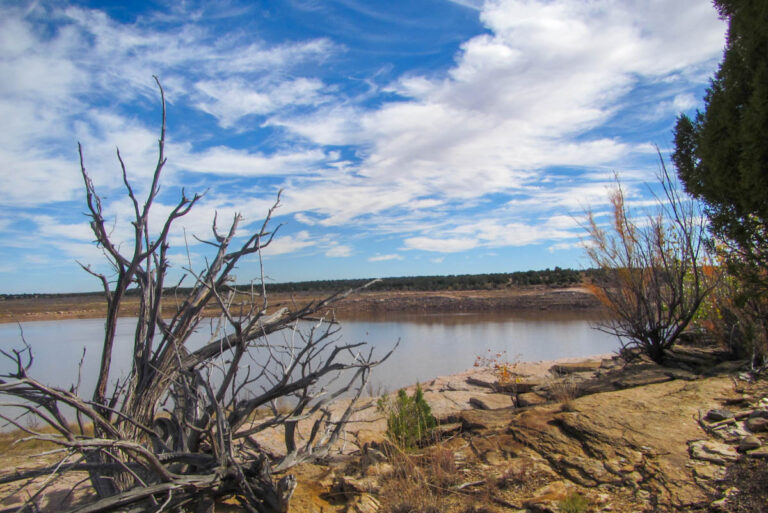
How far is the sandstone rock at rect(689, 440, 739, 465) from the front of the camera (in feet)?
11.7

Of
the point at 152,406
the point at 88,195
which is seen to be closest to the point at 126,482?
the point at 152,406

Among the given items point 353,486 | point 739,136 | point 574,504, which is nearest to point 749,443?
point 574,504

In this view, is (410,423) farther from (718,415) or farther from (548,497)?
(718,415)

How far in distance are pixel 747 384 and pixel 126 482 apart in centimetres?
571

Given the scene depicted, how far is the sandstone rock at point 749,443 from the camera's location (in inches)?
144

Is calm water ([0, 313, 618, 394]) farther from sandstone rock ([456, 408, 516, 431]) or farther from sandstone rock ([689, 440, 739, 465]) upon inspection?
sandstone rock ([689, 440, 739, 465])

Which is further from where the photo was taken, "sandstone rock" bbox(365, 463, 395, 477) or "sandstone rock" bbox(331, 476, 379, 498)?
"sandstone rock" bbox(365, 463, 395, 477)

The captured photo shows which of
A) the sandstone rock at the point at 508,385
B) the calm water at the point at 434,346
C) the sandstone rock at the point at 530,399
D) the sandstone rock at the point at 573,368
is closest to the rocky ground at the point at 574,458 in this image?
the sandstone rock at the point at 530,399

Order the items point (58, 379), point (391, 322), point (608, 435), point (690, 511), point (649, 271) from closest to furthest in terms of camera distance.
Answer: point (690, 511) → point (608, 435) → point (649, 271) → point (58, 379) → point (391, 322)

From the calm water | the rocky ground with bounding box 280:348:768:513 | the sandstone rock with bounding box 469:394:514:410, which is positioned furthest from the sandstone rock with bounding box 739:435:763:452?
the calm water

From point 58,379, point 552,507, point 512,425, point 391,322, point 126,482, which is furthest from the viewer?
point 391,322

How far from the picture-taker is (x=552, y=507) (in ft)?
10.6

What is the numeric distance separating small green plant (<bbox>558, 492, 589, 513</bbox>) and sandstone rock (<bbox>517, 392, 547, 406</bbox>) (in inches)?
104

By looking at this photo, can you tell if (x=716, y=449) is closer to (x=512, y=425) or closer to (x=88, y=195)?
(x=512, y=425)
